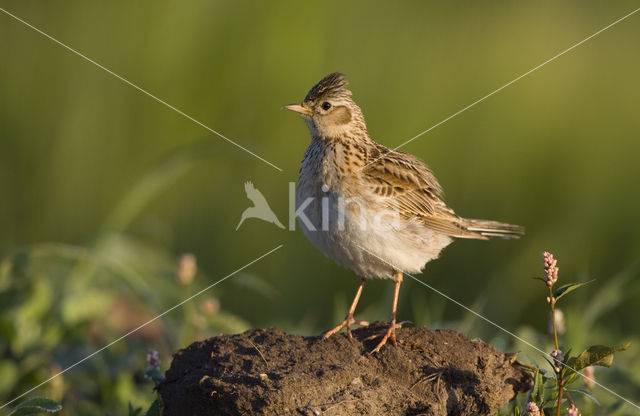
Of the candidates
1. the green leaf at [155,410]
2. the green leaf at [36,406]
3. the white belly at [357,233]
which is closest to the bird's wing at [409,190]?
the white belly at [357,233]

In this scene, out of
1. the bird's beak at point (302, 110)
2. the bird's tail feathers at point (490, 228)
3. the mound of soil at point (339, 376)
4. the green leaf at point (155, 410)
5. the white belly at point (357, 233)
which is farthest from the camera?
the bird's tail feathers at point (490, 228)

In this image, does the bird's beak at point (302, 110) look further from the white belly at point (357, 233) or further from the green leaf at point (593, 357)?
the green leaf at point (593, 357)

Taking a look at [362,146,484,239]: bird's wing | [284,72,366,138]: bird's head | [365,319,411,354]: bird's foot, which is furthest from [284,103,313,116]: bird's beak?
[365,319,411,354]: bird's foot

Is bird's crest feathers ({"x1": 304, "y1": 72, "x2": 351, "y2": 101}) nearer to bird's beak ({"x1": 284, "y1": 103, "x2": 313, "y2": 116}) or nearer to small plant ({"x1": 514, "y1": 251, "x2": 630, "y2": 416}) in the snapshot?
bird's beak ({"x1": 284, "y1": 103, "x2": 313, "y2": 116})

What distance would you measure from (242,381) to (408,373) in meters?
0.85

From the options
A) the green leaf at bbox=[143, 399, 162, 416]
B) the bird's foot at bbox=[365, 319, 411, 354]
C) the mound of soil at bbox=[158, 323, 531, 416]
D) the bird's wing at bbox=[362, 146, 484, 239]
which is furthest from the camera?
the bird's wing at bbox=[362, 146, 484, 239]

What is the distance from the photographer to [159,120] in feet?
31.2

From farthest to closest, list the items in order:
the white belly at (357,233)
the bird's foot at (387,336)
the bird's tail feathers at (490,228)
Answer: the bird's tail feathers at (490,228) < the white belly at (357,233) < the bird's foot at (387,336)

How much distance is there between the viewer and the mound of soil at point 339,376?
3.91 m

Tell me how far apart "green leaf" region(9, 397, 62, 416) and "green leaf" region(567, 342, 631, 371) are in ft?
8.44

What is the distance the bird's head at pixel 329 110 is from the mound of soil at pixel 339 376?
1.74m

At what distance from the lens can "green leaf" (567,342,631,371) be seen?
155 inches

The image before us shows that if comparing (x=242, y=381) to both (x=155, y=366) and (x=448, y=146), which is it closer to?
(x=155, y=366)

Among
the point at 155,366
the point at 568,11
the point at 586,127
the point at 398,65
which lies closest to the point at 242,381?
the point at 155,366
